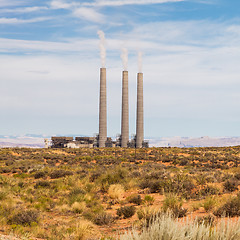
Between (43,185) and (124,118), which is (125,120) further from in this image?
(43,185)

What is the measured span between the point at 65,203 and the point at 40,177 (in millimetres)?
10728

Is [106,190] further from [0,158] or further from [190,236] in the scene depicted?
[0,158]

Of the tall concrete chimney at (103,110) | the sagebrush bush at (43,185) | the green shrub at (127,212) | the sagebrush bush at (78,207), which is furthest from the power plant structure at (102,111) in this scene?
the green shrub at (127,212)

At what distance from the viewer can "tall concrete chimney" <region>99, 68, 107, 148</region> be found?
84562 mm

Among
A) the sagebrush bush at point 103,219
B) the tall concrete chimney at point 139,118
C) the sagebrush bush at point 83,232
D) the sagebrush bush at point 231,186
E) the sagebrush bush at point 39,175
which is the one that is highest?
the tall concrete chimney at point 139,118

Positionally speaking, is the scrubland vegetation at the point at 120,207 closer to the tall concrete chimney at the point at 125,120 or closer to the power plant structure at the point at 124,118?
the power plant structure at the point at 124,118

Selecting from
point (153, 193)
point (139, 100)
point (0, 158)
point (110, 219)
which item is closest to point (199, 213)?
point (110, 219)

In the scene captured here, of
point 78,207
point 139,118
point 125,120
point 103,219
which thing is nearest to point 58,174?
point 78,207

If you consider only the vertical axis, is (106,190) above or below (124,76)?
below

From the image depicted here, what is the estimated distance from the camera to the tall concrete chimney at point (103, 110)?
8456 centimetres

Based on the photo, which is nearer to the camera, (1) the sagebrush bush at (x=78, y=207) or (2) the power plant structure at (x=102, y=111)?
(1) the sagebrush bush at (x=78, y=207)

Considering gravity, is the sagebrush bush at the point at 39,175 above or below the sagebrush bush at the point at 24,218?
below

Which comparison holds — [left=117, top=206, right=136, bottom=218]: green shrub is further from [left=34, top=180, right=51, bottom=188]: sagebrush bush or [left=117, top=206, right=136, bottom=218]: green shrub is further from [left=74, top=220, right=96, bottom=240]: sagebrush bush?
[left=34, top=180, right=51, bottom=188]: sagebrush bush

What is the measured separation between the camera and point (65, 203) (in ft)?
59.6
